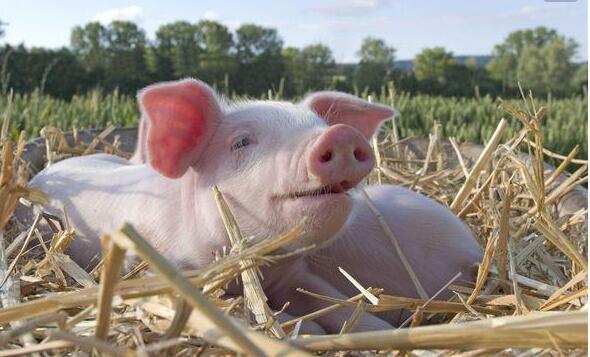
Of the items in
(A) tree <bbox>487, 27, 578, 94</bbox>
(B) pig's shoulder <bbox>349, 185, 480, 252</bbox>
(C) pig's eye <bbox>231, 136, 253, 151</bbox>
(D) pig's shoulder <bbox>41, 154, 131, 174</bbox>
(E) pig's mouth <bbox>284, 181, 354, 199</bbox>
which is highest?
(C) pig's eye <bbox>231, 136, 253, 151</bbox>

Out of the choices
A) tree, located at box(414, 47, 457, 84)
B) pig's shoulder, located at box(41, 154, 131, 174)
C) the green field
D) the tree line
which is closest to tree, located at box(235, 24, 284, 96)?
the tree line

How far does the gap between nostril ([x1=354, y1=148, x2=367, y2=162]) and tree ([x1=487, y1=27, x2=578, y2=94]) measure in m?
→ 33.1

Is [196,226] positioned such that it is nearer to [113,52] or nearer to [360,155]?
[360,155]

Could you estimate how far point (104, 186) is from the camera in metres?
2.58

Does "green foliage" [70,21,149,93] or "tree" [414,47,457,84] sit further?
"tree" [414,47,457,84]

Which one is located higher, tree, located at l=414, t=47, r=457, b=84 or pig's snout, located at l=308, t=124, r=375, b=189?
pig's snout, located at l=308, t=124, r=375, b=189

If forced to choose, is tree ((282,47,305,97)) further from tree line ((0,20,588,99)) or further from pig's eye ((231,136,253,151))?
pig's eye ((231,136,253,151))

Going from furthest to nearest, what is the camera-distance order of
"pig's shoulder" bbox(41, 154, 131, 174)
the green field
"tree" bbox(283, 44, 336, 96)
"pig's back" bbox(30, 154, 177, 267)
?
"tree" bbox(283, 44, 336, 96) → the green field → "pig's shoulder" bbox(41, 154, 131, 174) → "pig's back" bbox(30, 154, 177, 267)

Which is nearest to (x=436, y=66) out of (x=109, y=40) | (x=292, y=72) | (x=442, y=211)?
(x=292, y=72)

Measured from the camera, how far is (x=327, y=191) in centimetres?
188

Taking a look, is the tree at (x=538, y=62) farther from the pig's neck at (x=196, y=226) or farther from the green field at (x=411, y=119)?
the pig's neck at (x=196, y=226)

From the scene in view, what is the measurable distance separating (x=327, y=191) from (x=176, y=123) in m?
0.54

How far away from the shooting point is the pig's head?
1840 millimetres

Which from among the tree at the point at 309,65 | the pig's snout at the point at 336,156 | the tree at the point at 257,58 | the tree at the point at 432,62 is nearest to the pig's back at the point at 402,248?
the pig's snout at the point at 336,156
